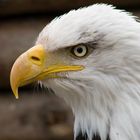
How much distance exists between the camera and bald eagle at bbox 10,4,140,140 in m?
2.77

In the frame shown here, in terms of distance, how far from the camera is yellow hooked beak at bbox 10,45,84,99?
2.83m

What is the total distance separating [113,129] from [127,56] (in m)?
0.30

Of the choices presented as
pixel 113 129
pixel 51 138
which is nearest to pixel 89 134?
pixel 113 129

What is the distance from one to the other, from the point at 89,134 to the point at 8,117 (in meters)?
1.92

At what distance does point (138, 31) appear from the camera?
110 inches

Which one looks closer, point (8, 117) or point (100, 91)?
point (100, 91)

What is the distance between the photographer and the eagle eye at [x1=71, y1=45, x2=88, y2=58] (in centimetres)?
280

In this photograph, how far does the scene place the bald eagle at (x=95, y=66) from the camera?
9.07 ft

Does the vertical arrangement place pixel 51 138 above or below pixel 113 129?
below

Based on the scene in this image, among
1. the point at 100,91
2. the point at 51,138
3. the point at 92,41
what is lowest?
the point at 51,138

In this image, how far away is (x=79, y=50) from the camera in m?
2.81

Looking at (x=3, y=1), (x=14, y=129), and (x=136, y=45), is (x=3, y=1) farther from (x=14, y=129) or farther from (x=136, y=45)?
(x=136, y=45)

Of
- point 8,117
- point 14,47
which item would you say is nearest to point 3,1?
point 14,47

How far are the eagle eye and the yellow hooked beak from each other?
52 mm
